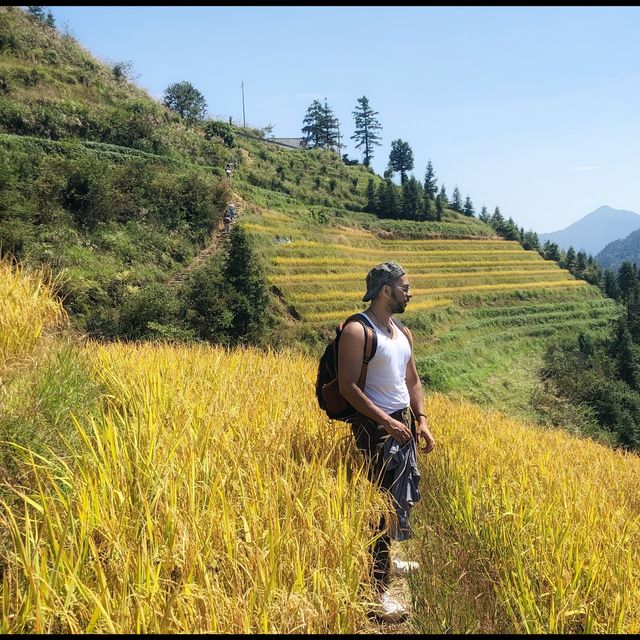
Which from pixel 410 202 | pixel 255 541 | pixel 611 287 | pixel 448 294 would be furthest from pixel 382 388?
pixel 611 287

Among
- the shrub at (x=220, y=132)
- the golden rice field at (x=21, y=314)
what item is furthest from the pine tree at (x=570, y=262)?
the golden rice field at (x=21, y=314)

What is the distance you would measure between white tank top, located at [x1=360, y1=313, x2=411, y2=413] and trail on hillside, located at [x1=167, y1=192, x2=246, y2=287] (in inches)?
691

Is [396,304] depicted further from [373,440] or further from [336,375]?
[373,440]

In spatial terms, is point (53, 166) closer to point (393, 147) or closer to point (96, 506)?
point (96, 506)

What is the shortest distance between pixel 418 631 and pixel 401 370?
1162mm

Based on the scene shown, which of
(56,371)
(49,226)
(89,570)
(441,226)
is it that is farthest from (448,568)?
(441,226)

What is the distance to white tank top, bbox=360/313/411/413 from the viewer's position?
7.76 feet

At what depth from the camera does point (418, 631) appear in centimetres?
193

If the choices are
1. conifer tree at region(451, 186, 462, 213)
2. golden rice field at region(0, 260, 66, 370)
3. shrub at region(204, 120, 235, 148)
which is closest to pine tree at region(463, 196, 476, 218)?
conifer tree at region(451, 186, 462, 213)

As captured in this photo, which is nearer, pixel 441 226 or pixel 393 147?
pixel 441 226

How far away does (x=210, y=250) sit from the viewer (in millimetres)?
22422

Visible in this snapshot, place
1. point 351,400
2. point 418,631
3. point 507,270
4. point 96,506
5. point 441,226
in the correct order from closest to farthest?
1. point 96,506
2. point 418,631
3. point 351,400
4. point 507,270
5. point 441,226

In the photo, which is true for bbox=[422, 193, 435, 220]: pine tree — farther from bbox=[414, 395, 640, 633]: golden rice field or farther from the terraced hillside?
bbox=[414, 395, 640, 633]: golden rice field

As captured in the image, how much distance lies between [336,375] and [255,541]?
956mm
